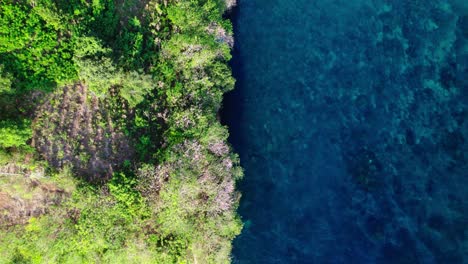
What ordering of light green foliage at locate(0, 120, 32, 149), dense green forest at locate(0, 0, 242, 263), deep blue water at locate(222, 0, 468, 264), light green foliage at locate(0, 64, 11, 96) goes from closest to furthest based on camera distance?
light green foliage at locate(0, 120, 32, 149), light green foliage at locate(0, 64, 11, 96), dense green forest at locate(0, 0, 242, 263), deep blue water at locate(222, 0, 468, 264)

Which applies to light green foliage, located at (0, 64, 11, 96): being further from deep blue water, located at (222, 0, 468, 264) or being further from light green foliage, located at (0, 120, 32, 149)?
deep blue water, located at (222, 0, 468, 264)

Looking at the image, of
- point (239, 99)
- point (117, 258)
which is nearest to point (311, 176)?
point (239, 99)

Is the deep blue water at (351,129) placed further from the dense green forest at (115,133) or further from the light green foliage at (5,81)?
the light green foliage at (5,81)

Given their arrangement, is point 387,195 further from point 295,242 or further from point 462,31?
point 462,31

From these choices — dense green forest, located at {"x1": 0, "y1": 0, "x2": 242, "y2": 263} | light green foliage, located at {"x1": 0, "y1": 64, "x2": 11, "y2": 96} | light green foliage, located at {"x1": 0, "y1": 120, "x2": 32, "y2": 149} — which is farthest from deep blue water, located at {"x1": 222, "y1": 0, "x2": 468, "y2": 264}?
light green foliage, located at {"x1": 0, "y1": 64, "x2": 11, "y2": 96}

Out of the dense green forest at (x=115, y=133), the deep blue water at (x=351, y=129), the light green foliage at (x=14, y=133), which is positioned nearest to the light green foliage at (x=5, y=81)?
the dense green forest at (x=115, y=133)

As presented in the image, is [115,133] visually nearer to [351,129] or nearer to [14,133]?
[14,133]

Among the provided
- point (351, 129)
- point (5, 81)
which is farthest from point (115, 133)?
point (351, 129)
